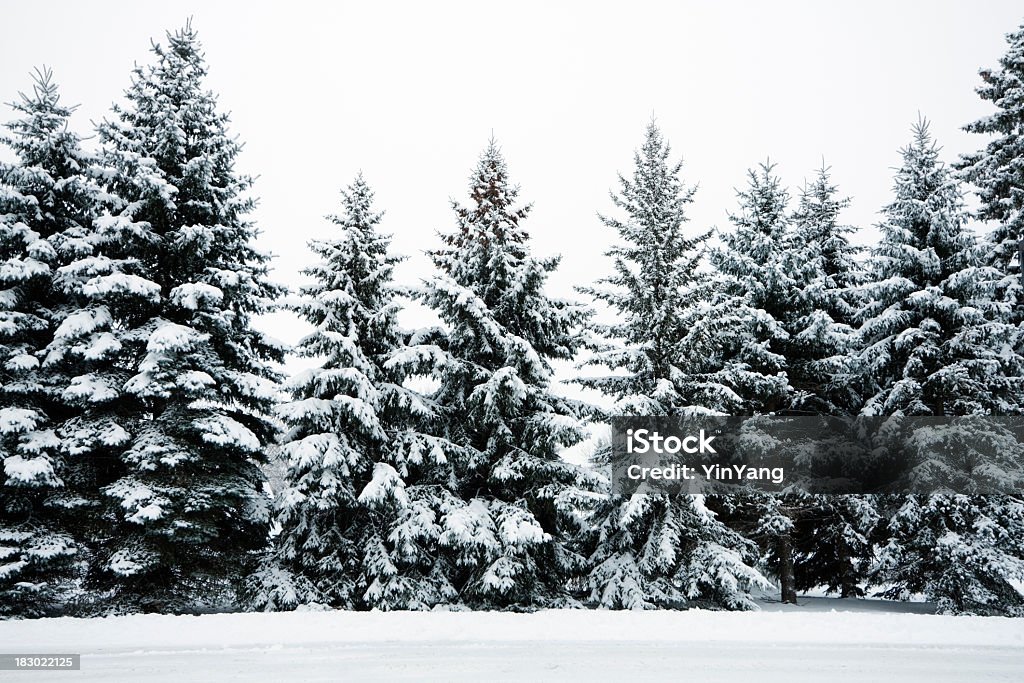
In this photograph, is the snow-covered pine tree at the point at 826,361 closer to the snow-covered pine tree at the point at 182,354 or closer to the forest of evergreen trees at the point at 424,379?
the forest of evergreen trees at the point at 424,379

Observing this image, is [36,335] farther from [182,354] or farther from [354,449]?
[354,449]

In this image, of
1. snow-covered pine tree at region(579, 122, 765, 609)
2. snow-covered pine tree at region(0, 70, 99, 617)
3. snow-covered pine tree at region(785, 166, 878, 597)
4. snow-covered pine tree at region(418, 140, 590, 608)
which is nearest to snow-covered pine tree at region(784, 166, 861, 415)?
snow-covered pine tree at region(785, 166, 878, 597)

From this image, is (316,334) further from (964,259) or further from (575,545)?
(964,259)

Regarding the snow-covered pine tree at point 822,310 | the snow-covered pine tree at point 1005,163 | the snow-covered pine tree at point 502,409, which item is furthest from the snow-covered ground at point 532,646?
the snow-covered pine tree at point 1005,163

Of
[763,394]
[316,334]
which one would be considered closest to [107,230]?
[316,334]

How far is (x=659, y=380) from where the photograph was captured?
56.1 ft

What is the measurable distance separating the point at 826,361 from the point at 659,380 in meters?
5.22

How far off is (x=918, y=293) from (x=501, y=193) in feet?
35.9

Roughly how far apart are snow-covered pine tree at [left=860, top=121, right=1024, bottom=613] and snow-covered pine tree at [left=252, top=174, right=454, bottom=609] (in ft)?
37.9

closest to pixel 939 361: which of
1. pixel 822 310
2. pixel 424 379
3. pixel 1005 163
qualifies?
pixel 822 310

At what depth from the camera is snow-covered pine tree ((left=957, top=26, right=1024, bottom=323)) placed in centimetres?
1797

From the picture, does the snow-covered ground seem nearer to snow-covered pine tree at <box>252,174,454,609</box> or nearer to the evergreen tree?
snow-covered pine tree at <box>252,174,454,609</box>

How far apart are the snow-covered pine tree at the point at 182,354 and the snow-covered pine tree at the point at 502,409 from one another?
14.9ft

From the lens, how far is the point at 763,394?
748 inches
